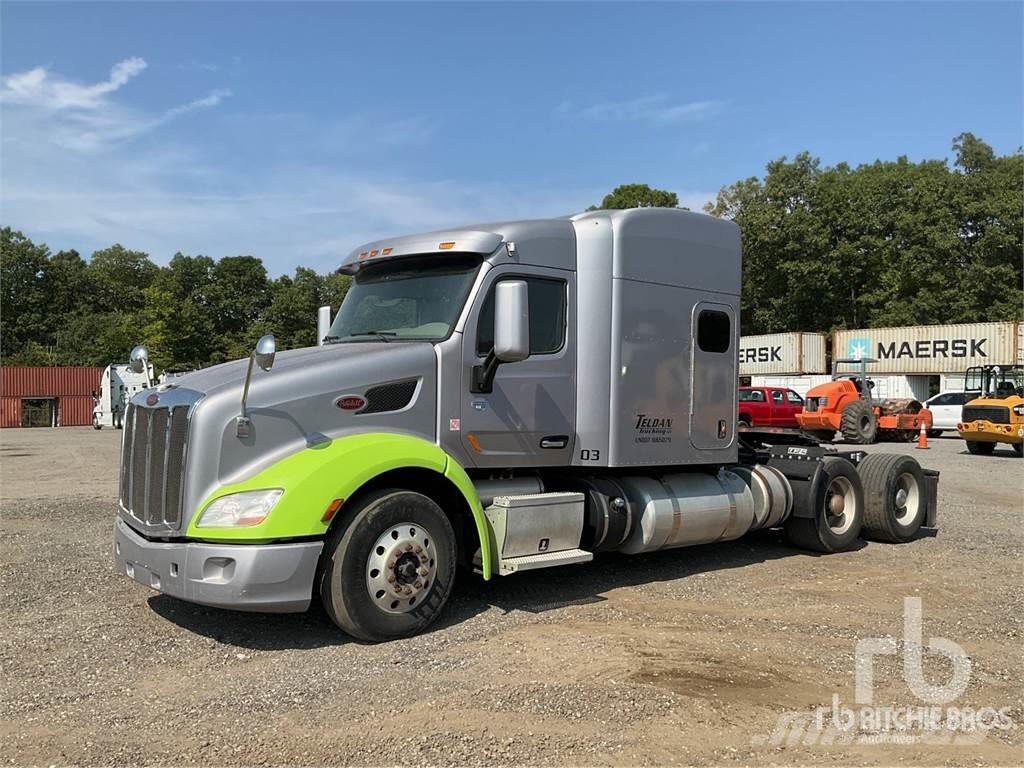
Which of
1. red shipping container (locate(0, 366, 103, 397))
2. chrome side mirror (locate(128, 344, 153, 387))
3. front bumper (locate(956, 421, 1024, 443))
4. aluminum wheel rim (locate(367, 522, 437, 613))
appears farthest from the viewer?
red shipping container (locate(0, 366, 103, 397))

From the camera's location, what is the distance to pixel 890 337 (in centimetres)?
4406

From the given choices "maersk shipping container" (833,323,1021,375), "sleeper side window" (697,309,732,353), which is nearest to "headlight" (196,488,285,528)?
"sleeper side window" (697,309,732,353)

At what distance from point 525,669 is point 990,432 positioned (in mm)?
21108

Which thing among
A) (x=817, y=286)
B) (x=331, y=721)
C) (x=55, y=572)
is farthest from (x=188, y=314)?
(x=331, y=721)

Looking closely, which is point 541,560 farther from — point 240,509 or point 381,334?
point 240,509

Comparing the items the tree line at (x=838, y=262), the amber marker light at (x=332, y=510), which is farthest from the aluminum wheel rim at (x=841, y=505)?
the tree line at (x=838, y=262)

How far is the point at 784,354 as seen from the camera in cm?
4728

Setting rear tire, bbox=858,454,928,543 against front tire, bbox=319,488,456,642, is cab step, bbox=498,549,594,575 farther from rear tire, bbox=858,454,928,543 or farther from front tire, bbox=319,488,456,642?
rear tire, bbox=858,454,928,543

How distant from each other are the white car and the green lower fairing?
29.1 m

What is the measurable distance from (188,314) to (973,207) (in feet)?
199

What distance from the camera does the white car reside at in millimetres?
30094

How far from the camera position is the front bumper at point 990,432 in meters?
21.6

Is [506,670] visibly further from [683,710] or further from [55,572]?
[55,572]

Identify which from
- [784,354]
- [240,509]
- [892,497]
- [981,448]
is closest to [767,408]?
[981,448]
